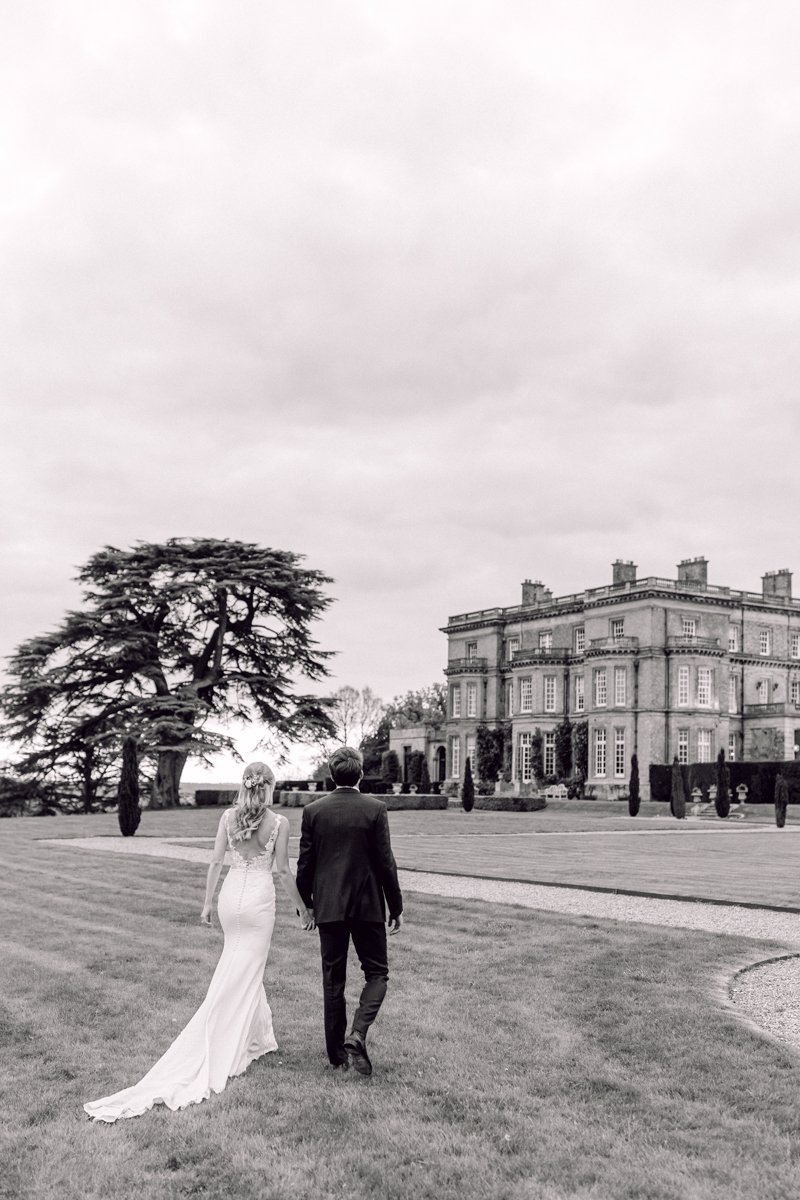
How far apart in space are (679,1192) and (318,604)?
44.6m

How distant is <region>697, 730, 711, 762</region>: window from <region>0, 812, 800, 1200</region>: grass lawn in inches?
2116

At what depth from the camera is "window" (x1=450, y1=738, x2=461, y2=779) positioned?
244 ft

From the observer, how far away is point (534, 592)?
76.1 metres

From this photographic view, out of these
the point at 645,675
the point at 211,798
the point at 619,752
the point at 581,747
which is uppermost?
the point at 645,675

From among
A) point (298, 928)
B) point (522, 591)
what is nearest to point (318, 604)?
point (522, 591)

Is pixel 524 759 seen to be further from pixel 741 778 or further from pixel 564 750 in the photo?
pixel 741 778

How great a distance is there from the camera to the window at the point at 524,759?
6931 centimetres

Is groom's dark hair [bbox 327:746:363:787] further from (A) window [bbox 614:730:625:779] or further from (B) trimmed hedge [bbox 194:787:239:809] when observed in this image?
(A) window [bbox 614:730:625:779]

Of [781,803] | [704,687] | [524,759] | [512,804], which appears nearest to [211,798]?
[512,804]

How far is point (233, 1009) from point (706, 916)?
8063mm

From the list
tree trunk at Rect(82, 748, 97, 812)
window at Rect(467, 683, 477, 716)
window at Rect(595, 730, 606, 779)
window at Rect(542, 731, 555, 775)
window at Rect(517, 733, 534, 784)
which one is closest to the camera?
tree trunk at Rect(82, 748, 97, 812)

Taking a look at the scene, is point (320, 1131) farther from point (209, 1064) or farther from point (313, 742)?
point (313, 742)

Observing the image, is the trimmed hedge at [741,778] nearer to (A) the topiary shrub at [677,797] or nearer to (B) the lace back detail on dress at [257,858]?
(A) the topiary shrub at [677,797]

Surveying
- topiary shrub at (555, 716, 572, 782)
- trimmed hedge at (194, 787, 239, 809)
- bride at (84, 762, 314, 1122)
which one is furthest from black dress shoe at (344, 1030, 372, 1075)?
topiary shrub at (555, 716, 572, 782)
